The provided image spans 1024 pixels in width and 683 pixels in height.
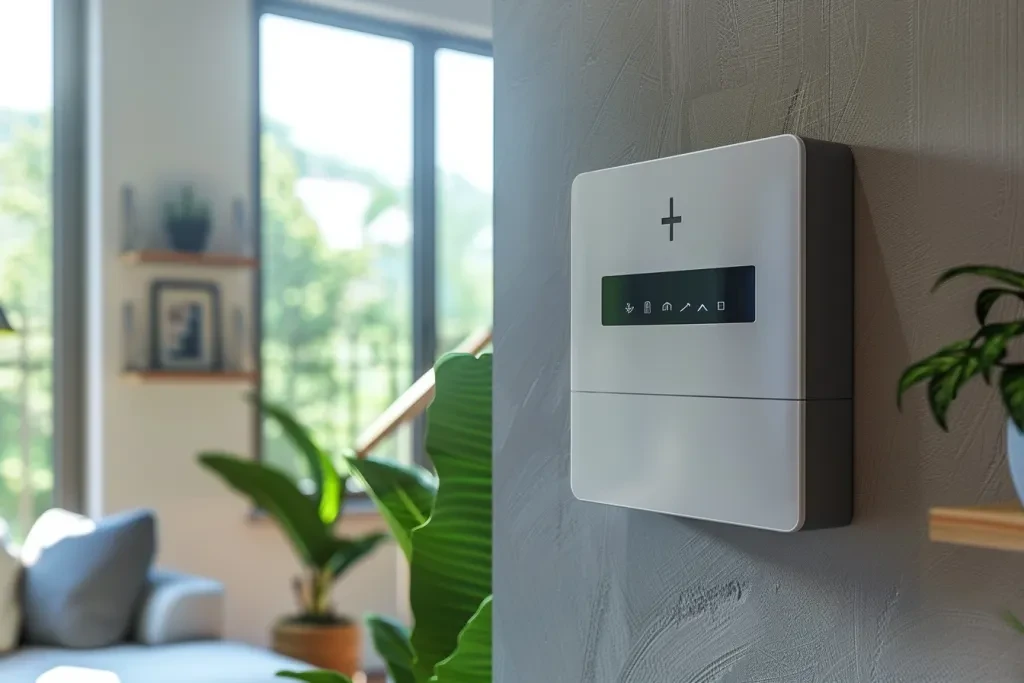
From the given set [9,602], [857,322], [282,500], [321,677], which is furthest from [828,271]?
[282,500]

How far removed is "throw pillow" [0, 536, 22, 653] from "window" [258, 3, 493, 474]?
3.98ft

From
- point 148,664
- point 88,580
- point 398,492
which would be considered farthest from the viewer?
point 88,580

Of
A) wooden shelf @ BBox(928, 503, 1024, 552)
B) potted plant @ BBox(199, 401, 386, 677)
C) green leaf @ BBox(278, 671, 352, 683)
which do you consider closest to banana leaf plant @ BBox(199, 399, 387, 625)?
potted plant @ BBox(199, 401, 386, 677)

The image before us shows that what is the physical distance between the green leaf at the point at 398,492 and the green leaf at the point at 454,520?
0.50ft

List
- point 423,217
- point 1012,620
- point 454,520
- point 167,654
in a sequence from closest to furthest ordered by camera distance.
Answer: point 1012,620 → point 454,520 → point 167,654 → point 423,217

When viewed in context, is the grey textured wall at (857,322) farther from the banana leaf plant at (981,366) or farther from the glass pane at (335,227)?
the glass pane at (335,227)

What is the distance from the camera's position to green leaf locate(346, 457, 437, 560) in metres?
1.38

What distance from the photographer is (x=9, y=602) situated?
3.43 metres

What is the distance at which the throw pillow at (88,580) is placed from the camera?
3.40 metres

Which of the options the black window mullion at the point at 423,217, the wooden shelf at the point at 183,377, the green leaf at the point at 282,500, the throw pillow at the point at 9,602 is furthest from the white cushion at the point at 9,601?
the black window mullion at the point at 423,217

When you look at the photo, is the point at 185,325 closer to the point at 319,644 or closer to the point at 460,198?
the point at 319,644

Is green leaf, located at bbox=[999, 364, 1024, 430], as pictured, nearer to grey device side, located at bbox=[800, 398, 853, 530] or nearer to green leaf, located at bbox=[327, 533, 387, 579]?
grey device side, located at bbox=[800, 398, 853, 530]

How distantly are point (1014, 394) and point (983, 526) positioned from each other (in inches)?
2.4

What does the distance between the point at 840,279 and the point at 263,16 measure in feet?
13.8
